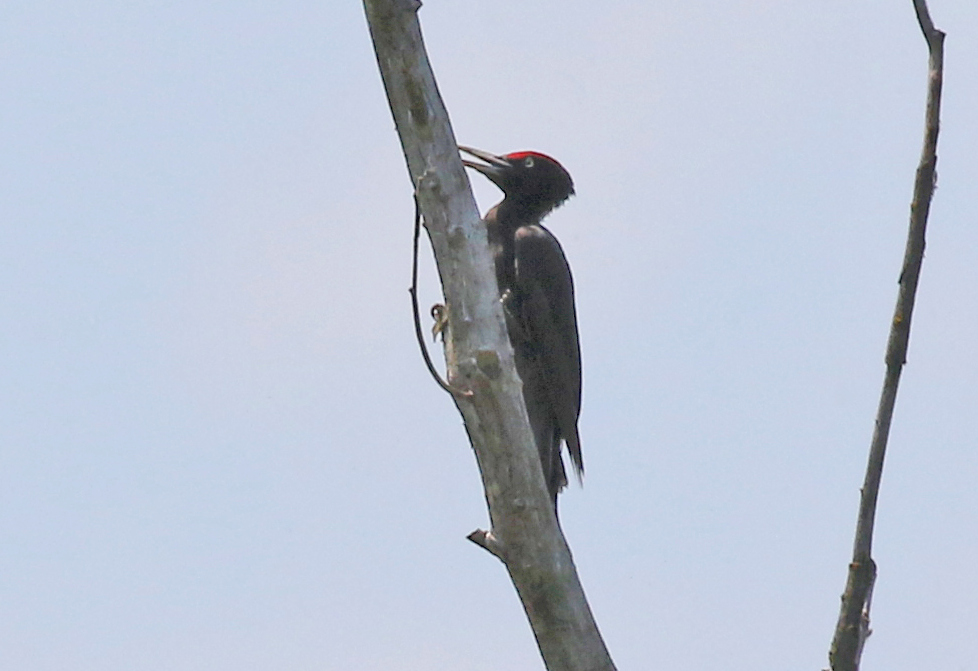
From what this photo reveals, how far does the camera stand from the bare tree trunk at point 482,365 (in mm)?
4496

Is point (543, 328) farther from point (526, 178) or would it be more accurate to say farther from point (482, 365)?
point (482, 365)

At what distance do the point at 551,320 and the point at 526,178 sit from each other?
100 centimetres

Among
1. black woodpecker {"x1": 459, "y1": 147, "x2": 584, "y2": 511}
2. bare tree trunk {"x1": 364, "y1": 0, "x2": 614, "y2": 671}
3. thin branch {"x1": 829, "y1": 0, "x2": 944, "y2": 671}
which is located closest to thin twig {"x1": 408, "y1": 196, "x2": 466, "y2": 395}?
bare tree trunk {"x1": 364, "y1": 0, "x2": 614, "y2": 671}

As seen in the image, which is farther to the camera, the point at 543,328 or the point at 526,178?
the point at 526,178

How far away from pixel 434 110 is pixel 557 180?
14.4ft

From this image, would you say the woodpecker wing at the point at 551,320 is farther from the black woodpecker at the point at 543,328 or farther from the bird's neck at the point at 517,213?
the bird's neck at the point at 517,213

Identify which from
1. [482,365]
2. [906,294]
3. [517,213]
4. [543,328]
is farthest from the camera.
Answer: [517,213]

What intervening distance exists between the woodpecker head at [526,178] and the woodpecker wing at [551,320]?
1.39 feet

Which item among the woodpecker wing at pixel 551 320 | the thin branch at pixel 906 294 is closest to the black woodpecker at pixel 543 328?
the woodpecker wing at pixel 551 320

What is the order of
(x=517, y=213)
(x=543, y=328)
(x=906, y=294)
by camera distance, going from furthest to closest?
(x=517, y=213) < (x=543, y=328) < (x=906, y=294)

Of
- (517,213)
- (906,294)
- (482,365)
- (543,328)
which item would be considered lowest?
(906,294)

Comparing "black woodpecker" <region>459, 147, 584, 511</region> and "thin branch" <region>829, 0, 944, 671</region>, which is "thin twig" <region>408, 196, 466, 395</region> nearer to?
"thin branch" <region>829, 0, 944, 671</region>

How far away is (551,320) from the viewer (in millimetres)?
8367

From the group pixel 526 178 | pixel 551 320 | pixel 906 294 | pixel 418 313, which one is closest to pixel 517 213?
pixel 526 178
